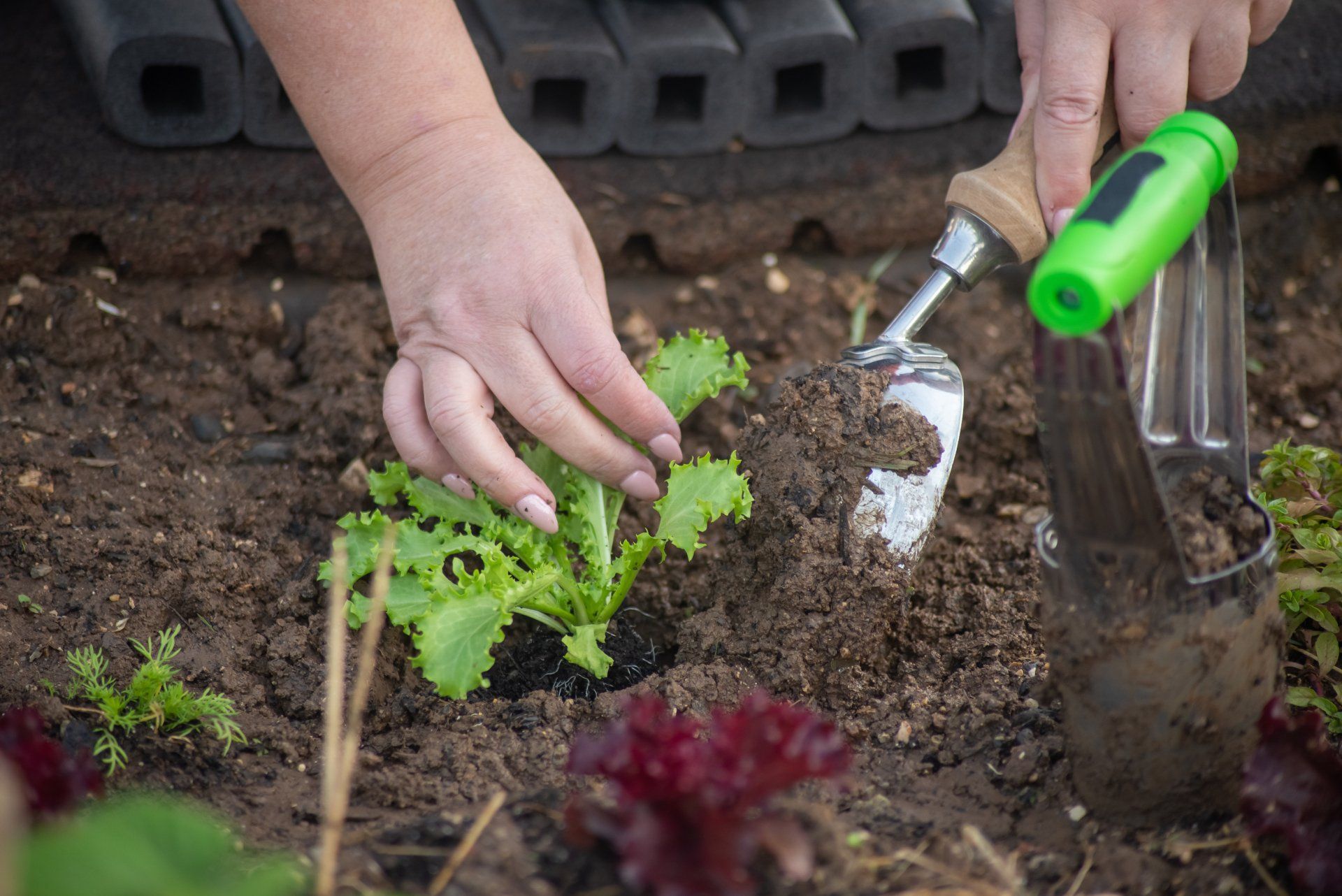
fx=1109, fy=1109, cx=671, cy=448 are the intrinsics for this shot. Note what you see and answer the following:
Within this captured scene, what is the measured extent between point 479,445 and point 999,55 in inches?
86.2

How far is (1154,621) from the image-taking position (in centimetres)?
147

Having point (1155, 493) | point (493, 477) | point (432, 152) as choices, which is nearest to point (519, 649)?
point (493, 477)

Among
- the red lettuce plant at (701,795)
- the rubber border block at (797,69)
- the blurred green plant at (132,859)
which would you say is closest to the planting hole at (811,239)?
the rubber border block at (797,69)

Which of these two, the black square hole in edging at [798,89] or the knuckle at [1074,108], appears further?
A: the black square hole in edging at [798,89]

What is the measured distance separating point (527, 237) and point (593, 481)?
19.5 inches

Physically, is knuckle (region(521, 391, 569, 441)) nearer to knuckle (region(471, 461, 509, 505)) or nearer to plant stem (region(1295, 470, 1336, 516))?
knuckle (region(471, 461, 509, 505))

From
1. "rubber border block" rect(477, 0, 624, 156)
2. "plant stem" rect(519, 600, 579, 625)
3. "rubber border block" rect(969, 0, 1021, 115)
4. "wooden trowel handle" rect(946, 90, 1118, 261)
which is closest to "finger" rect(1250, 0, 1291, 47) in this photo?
"wooden trowel handle" rect(946, 90, 1118, 261)

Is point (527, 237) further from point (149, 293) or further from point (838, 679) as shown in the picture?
point (149, 293)

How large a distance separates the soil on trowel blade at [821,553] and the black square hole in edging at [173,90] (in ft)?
Result: 6.57

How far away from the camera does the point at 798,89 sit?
3.44m

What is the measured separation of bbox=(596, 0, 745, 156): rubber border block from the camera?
318cm

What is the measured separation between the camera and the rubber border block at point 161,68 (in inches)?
114

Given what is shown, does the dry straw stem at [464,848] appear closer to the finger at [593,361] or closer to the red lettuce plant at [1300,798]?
the finger at [593,361]

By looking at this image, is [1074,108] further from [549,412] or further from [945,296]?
[549,412]
